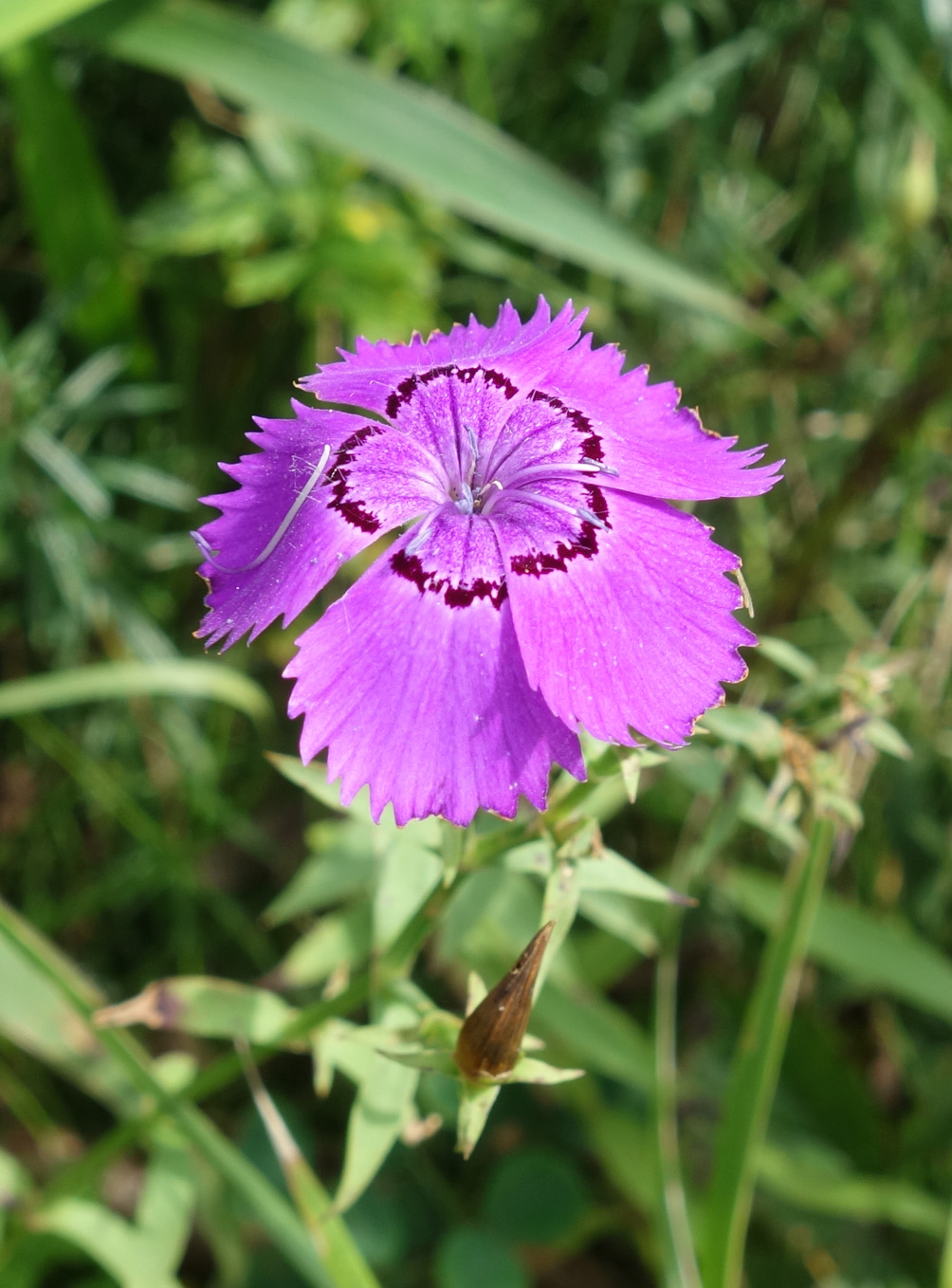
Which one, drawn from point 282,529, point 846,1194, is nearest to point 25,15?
point 282,529

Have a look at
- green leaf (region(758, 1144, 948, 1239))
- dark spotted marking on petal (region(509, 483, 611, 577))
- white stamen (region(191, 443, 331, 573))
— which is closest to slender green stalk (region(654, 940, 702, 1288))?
green leaf (region(758, 1144, 948, 1239))

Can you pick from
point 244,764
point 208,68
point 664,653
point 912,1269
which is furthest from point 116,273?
point 912,1269

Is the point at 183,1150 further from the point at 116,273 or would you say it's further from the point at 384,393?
the point at 116,273

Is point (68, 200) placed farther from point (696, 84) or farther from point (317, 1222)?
point (317, 1222)

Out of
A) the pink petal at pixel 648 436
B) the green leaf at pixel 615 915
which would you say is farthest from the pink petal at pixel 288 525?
the green leaf at pixel 615 915

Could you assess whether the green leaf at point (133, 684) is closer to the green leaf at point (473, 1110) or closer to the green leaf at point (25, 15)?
the green leaf at point (25, 15)

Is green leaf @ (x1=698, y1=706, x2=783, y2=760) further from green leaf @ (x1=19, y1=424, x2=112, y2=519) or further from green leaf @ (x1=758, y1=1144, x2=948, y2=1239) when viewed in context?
green leaf @ (x1=19, y1=424, x2=112, y2=519)
